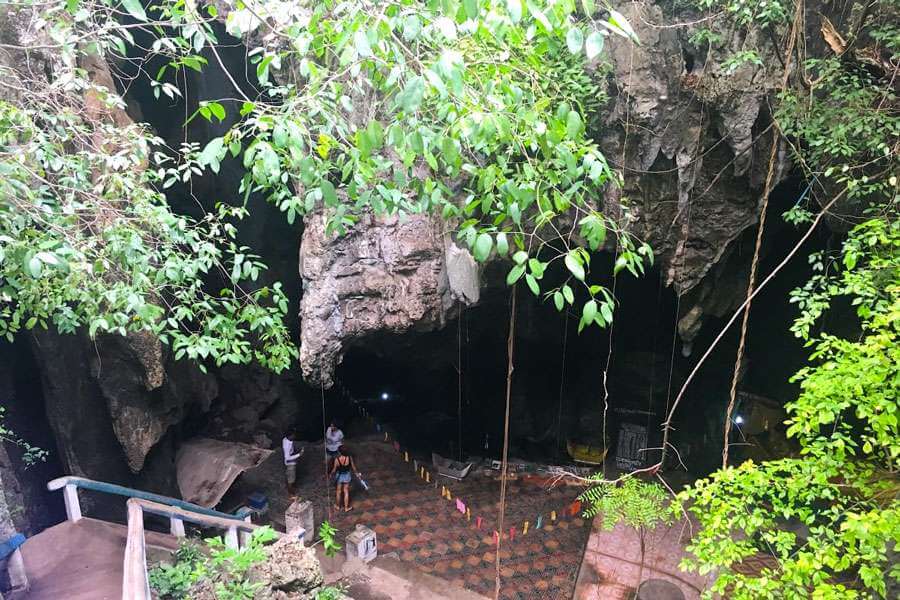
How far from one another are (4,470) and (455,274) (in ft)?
19.2

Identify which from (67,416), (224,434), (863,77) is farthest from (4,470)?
(863,77)

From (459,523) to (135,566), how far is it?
535 cm

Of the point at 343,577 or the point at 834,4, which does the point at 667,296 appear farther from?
the point at 343,577

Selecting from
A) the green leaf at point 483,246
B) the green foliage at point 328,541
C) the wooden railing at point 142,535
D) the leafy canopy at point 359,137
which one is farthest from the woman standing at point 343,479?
the green leaf at point 483,246

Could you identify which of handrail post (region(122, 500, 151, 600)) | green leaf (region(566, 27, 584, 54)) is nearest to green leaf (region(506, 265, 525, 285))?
green leaf (region(566, 27, 584, 54))

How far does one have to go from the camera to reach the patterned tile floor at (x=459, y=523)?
683cm

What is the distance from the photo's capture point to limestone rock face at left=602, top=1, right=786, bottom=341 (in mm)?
5316

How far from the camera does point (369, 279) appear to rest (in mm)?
6562

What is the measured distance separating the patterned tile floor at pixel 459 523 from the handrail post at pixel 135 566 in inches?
159

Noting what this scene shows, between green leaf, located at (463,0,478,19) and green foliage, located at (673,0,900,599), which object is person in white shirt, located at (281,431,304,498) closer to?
green foliage, located at (673,0,900,599)

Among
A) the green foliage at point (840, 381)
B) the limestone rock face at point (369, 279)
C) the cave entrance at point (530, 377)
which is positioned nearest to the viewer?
the green foliage at point (840, 381)

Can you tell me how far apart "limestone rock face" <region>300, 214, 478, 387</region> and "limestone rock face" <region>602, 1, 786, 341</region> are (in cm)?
215

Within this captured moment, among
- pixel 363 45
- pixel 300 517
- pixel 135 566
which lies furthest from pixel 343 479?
pixel 363 45

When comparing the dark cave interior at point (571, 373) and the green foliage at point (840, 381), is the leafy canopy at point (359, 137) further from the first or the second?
the dark cave interior at point (571, 373)
